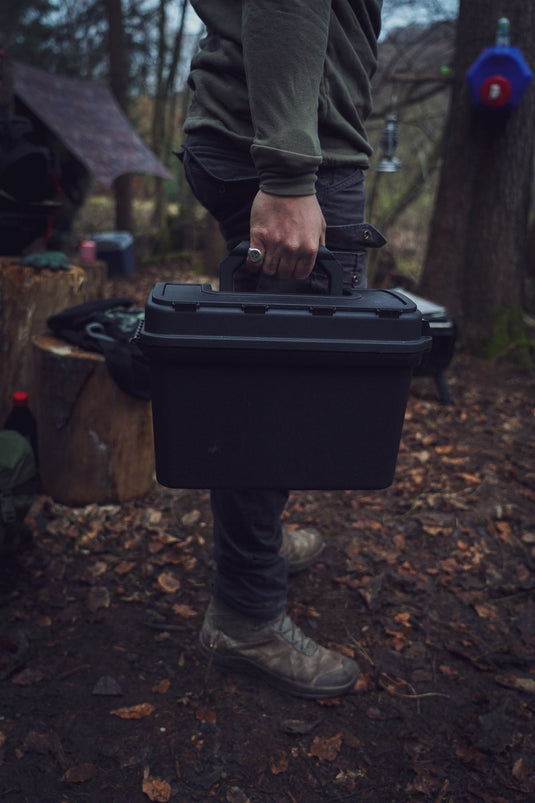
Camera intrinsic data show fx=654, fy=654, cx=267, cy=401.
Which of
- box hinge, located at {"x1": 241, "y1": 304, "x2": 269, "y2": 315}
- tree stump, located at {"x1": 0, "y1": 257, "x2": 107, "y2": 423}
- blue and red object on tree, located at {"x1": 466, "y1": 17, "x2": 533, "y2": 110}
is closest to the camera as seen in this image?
box hinge, located at {"x1": 241, "y1": 304, "x2": 269, "y2": 315}

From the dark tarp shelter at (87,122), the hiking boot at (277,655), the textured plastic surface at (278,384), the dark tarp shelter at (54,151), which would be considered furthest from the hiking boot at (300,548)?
the dark tarp shelter at (87,122)

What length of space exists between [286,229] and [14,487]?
1.48 meters

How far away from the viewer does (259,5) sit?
4.32 ft

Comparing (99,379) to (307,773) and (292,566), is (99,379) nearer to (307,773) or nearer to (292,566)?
(292,566)

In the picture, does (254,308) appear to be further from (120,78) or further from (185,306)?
(120,78)

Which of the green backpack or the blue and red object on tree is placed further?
the blue and red object on tree

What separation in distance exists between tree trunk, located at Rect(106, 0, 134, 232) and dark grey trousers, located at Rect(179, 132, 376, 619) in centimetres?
749

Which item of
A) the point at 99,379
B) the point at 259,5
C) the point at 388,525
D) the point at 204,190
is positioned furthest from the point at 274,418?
the point at 388,525

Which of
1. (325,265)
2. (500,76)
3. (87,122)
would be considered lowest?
(325,265)

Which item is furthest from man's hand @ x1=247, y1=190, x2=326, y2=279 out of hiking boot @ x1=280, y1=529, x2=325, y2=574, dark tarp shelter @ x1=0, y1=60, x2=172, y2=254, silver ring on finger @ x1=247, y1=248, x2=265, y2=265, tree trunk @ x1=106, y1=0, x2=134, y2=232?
tree trunk @ x1=106, y1=0, x2=134, y2=232

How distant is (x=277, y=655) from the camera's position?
6.36 feet

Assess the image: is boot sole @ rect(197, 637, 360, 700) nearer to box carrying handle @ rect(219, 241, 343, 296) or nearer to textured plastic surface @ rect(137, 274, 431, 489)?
textured plastic surface @ rect(137, 274, 431, 489)

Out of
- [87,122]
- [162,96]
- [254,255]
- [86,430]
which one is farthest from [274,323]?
[162,96]

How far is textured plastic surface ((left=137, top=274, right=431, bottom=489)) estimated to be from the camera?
50.8 inches
